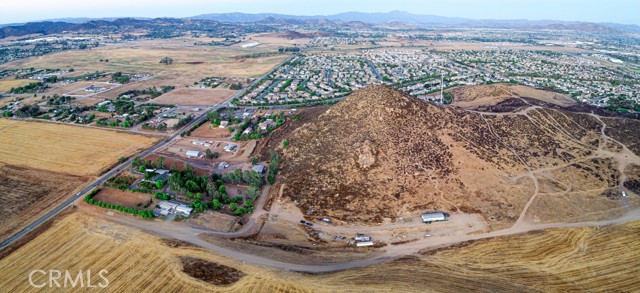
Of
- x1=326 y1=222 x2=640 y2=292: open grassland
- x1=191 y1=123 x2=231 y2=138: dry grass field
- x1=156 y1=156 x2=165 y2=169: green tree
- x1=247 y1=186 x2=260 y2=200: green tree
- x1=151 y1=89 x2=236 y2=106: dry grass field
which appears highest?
x1=151 y1=89 x2=236 y2=106: dry grass field

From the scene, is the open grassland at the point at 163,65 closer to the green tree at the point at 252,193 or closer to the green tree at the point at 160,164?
the green tree at the point at 160,164

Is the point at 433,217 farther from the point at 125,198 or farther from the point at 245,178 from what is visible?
the point at 125,198

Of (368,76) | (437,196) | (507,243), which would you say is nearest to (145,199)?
(437,196)

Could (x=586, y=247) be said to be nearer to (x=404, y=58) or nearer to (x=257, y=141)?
(x=257, y=141)

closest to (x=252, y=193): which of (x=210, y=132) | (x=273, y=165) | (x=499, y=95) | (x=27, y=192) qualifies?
(x=273, y=165)

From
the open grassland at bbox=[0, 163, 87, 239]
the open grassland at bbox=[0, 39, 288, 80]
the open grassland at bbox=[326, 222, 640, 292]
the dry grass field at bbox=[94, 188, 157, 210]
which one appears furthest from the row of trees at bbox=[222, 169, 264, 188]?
the open grassland at bbox=[0, 39, 288, 80]

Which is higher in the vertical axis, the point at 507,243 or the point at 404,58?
the point at 404,58

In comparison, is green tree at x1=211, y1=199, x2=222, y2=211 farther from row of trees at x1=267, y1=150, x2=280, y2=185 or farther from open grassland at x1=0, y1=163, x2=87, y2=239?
open grassland at x1=0, y1=163, x2=87, y2=239

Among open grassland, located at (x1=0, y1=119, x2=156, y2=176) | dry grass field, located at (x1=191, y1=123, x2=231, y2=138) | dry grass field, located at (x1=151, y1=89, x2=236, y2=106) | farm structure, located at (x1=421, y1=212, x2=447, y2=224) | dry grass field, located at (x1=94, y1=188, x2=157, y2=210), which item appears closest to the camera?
farm structure, located at (x1=421, y1=212, x2=447, y2=224)
